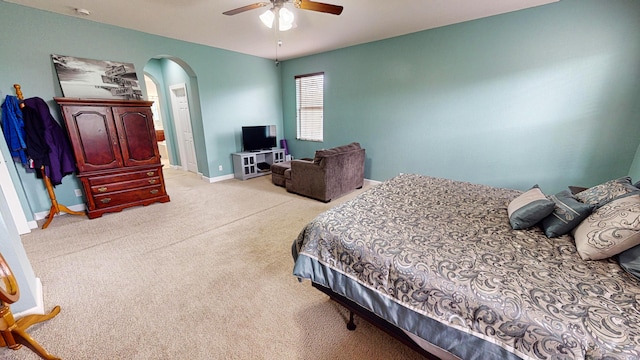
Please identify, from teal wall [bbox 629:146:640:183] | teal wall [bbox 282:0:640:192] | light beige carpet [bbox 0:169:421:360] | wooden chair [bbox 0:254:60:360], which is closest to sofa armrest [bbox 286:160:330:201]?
light beige carpet [bbox 0:169:421:360]

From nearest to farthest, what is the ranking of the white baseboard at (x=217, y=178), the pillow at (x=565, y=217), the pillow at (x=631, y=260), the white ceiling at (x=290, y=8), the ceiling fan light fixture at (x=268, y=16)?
the pillow at (x=631, y=260), the pillow at (x=565, y=217), the ceiling fan light fixture at (x=268, y=16), the white ceiling at (x=290, y=8), the white baseboard at (x=217, y=178)

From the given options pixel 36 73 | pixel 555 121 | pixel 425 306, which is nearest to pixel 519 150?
pixel 555 121

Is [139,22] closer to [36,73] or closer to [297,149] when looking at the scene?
[36,73]

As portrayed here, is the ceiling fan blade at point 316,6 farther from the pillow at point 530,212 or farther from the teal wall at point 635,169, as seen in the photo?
the teal wall at point 635,169

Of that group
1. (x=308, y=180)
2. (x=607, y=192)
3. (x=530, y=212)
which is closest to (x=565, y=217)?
(x=530, y=212)

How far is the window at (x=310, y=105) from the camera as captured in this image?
16.3ft

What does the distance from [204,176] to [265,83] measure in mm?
2544

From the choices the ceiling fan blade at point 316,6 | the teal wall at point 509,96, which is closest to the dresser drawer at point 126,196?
the ceiling fan blade at point 316,6

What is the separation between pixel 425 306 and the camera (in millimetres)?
1034

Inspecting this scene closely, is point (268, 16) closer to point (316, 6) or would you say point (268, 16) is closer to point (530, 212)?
point (316, 6)

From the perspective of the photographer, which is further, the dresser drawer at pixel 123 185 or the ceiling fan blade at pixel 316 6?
the dresser drawer at pixel 123 185

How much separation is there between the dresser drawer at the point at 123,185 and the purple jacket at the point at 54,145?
38cm

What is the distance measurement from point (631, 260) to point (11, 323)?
3.16 m

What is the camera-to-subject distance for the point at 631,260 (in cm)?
102
